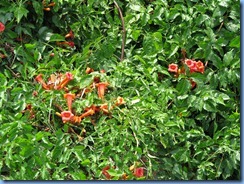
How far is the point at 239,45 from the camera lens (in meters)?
3.07

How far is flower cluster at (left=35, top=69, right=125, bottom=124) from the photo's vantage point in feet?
9.41

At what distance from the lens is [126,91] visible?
3.05m

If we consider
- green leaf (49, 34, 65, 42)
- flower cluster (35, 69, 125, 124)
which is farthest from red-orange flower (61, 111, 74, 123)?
green leaf (49, 34, 65, 42)

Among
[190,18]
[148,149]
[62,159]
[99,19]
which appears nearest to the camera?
[62,159]

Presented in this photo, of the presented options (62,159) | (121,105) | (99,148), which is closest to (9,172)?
(62,159)

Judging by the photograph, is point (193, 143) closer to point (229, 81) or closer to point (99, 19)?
point (229, 81)

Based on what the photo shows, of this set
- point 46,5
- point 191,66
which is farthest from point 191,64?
point 46,5

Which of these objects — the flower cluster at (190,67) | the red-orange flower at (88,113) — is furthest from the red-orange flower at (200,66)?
the red-orange flower at (88,113)

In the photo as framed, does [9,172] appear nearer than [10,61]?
Yes

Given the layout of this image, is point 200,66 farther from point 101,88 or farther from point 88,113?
point 88,113

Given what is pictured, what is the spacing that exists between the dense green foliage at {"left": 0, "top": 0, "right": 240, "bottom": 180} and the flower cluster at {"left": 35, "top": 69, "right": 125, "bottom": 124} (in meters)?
0.03

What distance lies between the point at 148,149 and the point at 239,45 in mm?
768

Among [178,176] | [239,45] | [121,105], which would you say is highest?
[239,45]

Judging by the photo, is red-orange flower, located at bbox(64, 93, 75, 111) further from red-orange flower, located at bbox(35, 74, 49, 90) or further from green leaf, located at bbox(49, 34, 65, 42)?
green leaf, located at bbox(49, 34, 65, 42)
